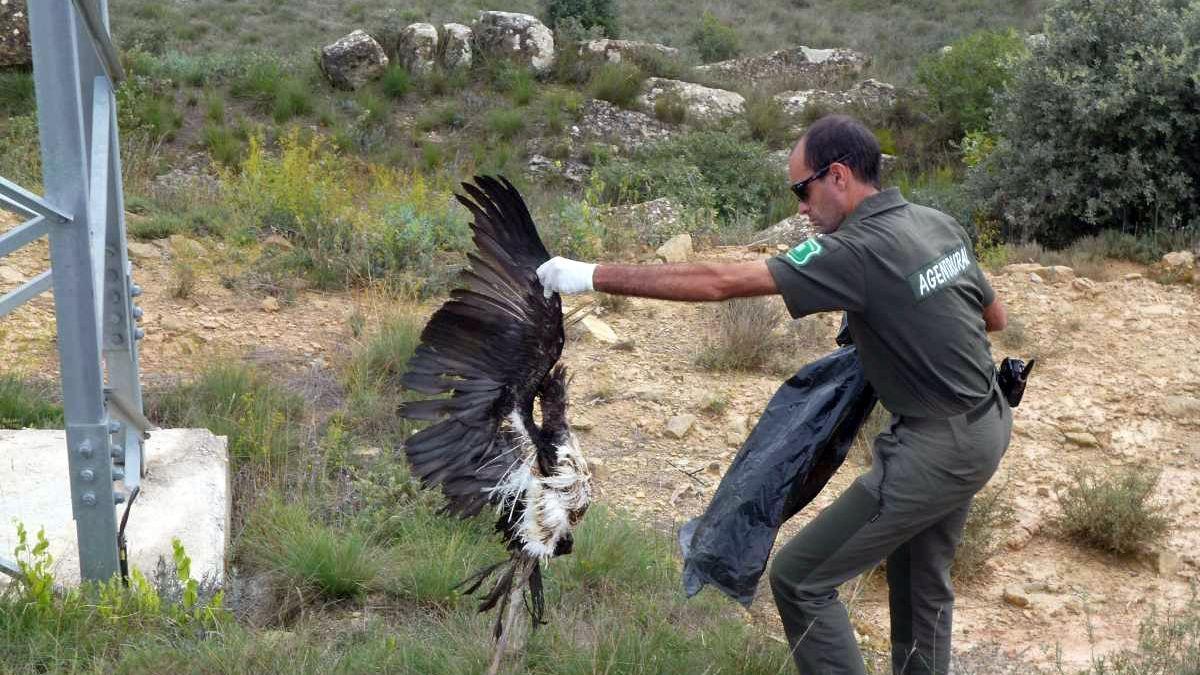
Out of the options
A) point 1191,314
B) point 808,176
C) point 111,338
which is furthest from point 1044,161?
point 111,338

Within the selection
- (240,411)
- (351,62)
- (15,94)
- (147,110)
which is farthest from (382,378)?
(351,62)

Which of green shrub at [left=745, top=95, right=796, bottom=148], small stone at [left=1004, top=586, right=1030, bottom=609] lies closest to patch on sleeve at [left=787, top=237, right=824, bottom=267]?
small stone at [left=1004, top=586, right=1030, bottom=609]

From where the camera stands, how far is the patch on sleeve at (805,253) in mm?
2889

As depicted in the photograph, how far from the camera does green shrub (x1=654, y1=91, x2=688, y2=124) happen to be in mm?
15117

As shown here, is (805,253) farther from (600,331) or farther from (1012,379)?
(600,331)

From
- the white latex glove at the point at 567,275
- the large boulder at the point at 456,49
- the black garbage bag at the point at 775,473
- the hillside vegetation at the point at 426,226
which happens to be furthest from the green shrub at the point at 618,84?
the white latex glove at the point at 567,275

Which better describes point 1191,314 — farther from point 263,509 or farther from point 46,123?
point 46,123

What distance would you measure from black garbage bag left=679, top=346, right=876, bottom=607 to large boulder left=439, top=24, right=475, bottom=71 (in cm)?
1349

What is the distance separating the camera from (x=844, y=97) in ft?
52.3

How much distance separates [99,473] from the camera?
3551 millimetres

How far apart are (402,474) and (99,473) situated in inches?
61.6

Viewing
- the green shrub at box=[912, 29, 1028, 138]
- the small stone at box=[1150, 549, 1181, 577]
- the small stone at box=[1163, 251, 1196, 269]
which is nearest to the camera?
the small stone at box=[1150, 549, 1181, 577]

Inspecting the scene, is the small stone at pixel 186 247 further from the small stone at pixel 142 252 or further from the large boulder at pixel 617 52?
the large boulder at pixel 617 52

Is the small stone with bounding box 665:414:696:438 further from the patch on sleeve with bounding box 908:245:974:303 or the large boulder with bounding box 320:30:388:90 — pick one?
the large boulder with bounding box 320:30:388:90
